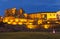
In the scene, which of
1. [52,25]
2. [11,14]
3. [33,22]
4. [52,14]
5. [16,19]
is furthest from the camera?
[52,14]

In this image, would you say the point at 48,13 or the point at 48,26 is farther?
the point at 48,13

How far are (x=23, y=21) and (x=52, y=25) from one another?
17687mm

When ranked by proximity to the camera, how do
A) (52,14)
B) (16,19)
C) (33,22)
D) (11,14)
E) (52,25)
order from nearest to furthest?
(52,25)
(33,22)
(16,19)
(11,14)
(52,14)

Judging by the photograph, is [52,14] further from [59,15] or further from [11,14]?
[11,14]

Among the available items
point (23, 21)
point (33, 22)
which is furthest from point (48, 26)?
point (23, 21)

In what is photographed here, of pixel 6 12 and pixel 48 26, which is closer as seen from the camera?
pixel 48 26

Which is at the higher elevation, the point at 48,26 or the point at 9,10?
the point at 9,10

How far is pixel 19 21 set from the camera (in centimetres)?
9262

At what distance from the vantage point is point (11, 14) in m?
109

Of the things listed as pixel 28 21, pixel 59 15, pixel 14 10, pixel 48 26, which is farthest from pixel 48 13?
pixel 48 26

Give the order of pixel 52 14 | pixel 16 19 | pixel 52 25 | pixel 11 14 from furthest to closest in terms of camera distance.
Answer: pixel 52 14, pixel 11 14, pixel 16 19, pixel 52 25

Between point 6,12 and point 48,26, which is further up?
point 6,12

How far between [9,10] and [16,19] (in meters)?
19.3

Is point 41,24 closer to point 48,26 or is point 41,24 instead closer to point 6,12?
point 48,26
